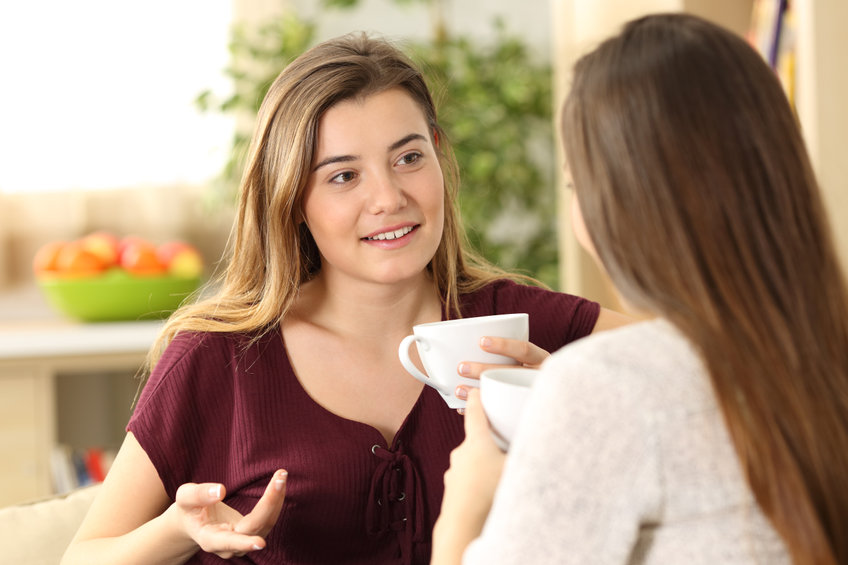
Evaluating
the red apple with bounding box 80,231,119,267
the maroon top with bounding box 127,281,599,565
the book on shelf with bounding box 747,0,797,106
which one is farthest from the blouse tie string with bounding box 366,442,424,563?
the red apple with bounding box 80,231,119,267

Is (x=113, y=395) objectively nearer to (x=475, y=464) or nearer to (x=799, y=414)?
(x=475, y=464)

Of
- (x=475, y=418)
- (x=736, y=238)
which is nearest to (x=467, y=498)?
(x=475, y=418)

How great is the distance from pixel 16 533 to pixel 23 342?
157 centimetres

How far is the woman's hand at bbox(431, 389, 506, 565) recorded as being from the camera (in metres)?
0.86

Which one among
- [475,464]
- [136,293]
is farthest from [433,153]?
[136,293]

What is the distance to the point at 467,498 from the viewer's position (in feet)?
2.84

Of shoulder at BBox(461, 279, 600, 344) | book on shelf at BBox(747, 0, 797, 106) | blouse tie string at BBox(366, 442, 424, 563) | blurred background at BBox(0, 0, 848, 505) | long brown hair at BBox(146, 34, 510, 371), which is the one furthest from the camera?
blurred background at BBox(0, 0, 848, 505)

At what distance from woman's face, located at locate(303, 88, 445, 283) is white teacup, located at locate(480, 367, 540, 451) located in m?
0.46

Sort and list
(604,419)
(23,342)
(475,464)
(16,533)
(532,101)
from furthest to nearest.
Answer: (532,101)
(23,342)
(16,533)
(475,464)
(604,419)

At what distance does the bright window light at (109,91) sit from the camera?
3.36m

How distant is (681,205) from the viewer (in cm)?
80

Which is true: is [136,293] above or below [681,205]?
below

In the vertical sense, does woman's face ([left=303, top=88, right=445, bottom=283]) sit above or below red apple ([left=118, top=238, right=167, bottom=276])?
above

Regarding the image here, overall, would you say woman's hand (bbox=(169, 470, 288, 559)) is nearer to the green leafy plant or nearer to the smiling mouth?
the smiling mouth
